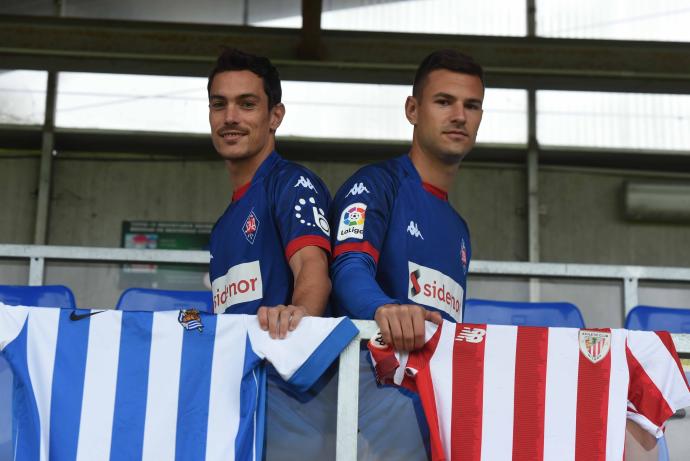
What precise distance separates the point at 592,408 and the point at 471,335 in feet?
1.04

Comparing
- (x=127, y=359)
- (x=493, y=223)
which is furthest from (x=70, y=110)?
(x=127, y=359)

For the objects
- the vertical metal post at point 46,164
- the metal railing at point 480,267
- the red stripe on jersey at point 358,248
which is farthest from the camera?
the vertical metal post at point 46,164

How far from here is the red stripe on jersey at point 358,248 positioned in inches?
97.5

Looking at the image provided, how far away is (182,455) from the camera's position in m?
2.13

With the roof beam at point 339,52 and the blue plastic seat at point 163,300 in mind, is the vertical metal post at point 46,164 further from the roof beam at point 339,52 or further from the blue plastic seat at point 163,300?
the blue plastic seat at point 163,300

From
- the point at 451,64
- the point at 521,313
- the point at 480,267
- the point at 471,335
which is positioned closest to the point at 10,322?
the point at 471,335

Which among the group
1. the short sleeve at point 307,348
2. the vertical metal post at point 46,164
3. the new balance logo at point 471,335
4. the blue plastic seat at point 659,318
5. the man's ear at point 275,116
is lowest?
the short sleeve at point 307,348

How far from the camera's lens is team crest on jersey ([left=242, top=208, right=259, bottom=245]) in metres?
2.68

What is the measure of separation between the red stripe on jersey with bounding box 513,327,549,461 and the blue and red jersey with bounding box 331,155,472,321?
1.31ft

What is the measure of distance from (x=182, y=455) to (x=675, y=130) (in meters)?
8.33

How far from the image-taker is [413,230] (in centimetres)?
268

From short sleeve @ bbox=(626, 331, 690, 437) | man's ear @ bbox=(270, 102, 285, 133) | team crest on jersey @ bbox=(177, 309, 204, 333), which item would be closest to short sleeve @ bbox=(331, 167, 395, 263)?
man's ear @ bbox=(270, 102, 285, 133)

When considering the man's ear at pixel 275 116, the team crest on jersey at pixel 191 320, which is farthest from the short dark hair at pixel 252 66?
the team crest on jersey at pixel 191 320

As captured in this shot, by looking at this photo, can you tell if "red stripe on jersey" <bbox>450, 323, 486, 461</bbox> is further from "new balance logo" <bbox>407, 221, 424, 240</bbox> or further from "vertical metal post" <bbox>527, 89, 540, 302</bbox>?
"vertical metal post" <bbox>527, 89, 540, 302</bbox>
